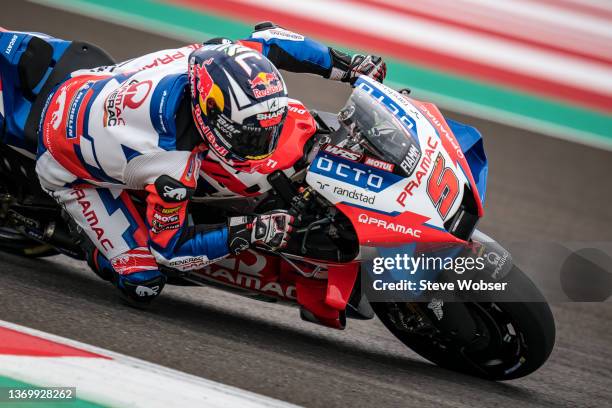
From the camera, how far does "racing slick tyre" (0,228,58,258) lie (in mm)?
5641

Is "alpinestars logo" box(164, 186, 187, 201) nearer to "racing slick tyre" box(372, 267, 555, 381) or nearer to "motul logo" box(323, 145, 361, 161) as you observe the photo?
"motul logo" box(323, 145, 361, 161)

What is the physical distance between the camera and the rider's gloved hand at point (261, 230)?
4.25 metres

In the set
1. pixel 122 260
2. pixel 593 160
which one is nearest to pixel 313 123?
pixel 122 260

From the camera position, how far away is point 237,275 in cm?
481

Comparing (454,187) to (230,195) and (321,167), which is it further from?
(230,195)

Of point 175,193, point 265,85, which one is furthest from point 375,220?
point 175,193

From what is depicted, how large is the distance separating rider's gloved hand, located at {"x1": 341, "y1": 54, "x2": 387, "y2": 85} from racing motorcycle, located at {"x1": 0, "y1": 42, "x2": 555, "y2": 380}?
448 mm

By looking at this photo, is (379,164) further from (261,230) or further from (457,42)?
(457,42)

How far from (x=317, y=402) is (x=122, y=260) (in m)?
1.34

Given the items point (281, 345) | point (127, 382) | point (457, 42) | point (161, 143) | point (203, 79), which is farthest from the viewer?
point (457, 42)

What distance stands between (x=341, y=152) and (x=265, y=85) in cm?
45

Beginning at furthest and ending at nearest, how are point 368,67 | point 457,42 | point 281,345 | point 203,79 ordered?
point 457,42 → point 368,67 → point 281,345 → point 203,79

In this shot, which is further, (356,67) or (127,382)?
(356,67)

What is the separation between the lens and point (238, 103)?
162 inches
